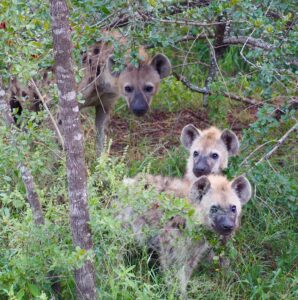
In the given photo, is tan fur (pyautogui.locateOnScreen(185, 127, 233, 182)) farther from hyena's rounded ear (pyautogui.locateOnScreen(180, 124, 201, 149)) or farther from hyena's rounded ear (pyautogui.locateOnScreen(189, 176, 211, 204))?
hyena's rounded ear (pyautogui.locateOnScreen(189, 176, 211, 204))

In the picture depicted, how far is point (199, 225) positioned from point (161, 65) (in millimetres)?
2352

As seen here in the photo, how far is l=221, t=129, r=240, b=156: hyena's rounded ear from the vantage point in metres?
5.85

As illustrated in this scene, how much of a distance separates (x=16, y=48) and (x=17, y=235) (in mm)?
1067

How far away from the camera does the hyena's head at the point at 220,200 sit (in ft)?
15.4

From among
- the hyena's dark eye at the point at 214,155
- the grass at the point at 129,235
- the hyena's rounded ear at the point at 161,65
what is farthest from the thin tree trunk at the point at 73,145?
the hyena's rounded ear at the point at 161,65

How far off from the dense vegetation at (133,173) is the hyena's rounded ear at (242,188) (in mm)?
97

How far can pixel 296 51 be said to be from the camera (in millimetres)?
4793

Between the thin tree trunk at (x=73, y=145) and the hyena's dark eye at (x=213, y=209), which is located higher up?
the thin tree trunk at (x=73, y=145)

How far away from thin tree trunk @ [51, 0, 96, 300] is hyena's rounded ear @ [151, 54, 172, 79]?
9.43 feet

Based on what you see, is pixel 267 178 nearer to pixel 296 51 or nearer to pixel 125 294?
pixel 296 51

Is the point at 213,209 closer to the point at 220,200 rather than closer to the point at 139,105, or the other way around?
the point at 220,200

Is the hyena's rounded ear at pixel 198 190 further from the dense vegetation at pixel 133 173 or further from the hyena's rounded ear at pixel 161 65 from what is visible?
the hyena's rounded ear at pixel 161 65

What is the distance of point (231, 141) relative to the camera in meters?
5.89

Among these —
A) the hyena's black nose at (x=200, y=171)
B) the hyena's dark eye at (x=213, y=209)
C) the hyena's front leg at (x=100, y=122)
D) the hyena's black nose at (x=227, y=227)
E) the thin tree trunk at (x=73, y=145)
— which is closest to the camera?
the thin tree trunk at (x=73, y=145)
